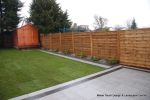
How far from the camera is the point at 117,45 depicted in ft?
32.7

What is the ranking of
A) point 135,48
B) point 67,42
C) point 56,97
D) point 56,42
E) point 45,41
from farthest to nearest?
1. point 45,41
2. point 56,42
3. point 67,42
4. point 135,48
5. point 56,97

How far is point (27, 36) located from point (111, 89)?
16858 mm

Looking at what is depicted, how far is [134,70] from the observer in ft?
28.9

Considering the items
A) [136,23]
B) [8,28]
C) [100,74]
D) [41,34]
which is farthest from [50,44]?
[136,23]

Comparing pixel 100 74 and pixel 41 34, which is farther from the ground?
pixel 41 34

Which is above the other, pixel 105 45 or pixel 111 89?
pixel 105 45

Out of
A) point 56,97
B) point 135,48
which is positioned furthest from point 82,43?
point 56,97

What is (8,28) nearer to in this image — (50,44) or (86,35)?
(50,44)

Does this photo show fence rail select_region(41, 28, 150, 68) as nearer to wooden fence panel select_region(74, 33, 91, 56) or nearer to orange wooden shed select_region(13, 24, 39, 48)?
wooden fence panel select_region(74, 33, 91, 56)

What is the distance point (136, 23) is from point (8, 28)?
120 ft

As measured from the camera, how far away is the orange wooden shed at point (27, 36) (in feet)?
68.7

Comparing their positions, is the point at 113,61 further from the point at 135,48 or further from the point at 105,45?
the point at 135,48

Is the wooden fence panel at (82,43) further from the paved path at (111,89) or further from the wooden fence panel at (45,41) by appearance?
the wooden fence panel at (45,41)

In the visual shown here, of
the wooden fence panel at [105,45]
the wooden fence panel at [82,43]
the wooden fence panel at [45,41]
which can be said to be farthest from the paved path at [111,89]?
the wooden fence panel at [45,41]
